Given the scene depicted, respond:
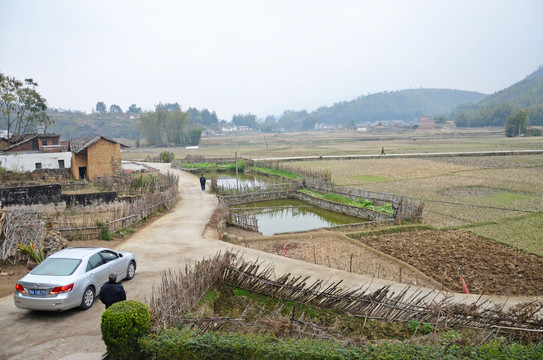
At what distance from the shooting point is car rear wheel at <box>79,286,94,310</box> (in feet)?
29.2

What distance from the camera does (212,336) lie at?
626 cm

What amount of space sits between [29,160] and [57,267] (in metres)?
28.5

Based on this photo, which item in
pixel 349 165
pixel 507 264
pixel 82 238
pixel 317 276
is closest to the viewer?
pixel 317 276

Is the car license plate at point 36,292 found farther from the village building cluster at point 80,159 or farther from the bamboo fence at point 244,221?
the village building cluster at point 80,159

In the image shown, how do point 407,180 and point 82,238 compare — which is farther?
point 407,180

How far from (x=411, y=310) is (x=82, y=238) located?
1320cm

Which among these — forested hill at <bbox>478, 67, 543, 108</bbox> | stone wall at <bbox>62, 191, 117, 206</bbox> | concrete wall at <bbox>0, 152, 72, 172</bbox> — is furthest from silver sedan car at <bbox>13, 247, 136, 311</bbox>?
forested hill at <bbox>478, 67, 543, 108</bbox>

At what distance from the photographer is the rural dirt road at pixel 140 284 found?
24.1 ft

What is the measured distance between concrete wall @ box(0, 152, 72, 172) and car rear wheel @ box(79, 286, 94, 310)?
28.4 m

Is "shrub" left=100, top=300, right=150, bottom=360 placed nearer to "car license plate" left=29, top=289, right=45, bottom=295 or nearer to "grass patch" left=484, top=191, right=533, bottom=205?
"car license plate" left=29, top=289, right=45, bottom=295

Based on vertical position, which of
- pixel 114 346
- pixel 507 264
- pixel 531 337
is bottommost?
pixel 507 264

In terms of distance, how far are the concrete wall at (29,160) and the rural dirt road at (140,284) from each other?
1666cm

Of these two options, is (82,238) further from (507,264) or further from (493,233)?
(493,233)

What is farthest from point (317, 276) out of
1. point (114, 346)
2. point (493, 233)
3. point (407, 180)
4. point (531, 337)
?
point (407, 180)
